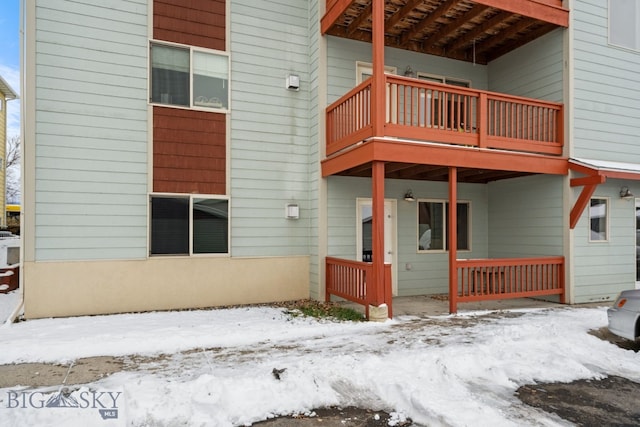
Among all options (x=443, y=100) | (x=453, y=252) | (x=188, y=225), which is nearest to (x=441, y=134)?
(x=443, y=100)

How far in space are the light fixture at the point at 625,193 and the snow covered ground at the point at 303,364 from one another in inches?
131

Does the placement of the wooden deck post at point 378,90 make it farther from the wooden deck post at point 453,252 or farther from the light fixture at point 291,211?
the light fixture at point 291,211

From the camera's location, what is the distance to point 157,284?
737 centimetres

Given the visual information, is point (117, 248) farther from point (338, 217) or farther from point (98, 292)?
point (338, 217)

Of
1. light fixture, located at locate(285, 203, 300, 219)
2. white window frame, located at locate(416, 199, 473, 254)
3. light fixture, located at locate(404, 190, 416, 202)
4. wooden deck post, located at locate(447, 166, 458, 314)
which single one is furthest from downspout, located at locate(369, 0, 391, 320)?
white window frame, located at locate(416, 199, 473, 254)

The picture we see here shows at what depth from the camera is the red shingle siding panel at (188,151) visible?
750cm

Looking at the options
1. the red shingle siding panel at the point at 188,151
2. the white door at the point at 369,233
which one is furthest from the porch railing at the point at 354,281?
the red shingle siding panel at the point at 188,151

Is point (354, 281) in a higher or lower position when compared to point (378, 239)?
lower

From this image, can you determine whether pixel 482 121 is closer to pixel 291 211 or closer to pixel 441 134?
pixel 441 134

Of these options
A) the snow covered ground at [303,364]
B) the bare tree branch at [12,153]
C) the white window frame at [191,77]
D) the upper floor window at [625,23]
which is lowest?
the snow covered ground at [303,364]

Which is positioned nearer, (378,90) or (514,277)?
(378,90)

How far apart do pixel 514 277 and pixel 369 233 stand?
9.87 ft

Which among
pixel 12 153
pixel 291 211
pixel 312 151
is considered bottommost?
pixel 291 211

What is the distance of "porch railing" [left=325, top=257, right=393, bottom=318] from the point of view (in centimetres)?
653
